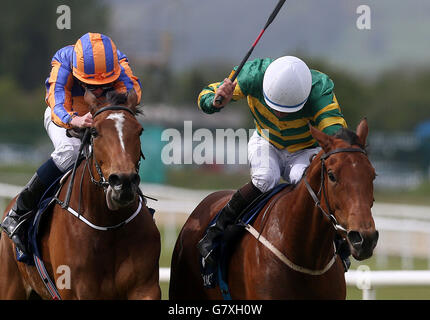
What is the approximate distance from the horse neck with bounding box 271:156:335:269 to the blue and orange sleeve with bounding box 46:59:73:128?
1567 mm

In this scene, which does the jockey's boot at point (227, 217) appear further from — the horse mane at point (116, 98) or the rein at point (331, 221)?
the horse mane at point (116, 98)

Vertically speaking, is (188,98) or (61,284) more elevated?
(61,284)

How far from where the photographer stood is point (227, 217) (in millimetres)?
6055

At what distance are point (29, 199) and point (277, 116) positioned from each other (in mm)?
1800

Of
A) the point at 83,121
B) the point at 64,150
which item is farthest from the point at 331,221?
the point at 64,150

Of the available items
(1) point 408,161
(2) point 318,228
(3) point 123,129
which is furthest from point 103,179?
→ (1) point 408,161

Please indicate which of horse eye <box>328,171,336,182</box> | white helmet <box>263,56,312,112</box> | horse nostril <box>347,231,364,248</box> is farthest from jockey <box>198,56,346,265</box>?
horse nostril <box>347,231,364,248</box>

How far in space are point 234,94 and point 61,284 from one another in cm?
177

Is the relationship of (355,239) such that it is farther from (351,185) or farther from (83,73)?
(83,73)

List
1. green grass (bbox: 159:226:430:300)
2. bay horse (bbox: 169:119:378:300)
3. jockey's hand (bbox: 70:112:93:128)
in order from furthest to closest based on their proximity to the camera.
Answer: green grass (bbox: 159:226:430:300) → jockey's hand (bbox: 70:112:93:128) → bay horse (bbox: 169:119:378:300)

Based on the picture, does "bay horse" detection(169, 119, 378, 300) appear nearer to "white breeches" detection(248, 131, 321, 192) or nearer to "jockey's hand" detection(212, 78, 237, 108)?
"white breeches" detection(248, 131, 321, 192)

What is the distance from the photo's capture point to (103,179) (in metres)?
5.12

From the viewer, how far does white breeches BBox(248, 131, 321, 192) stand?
5.92 metres

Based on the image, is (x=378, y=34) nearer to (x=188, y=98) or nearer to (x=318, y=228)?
(x=188, y=98)
